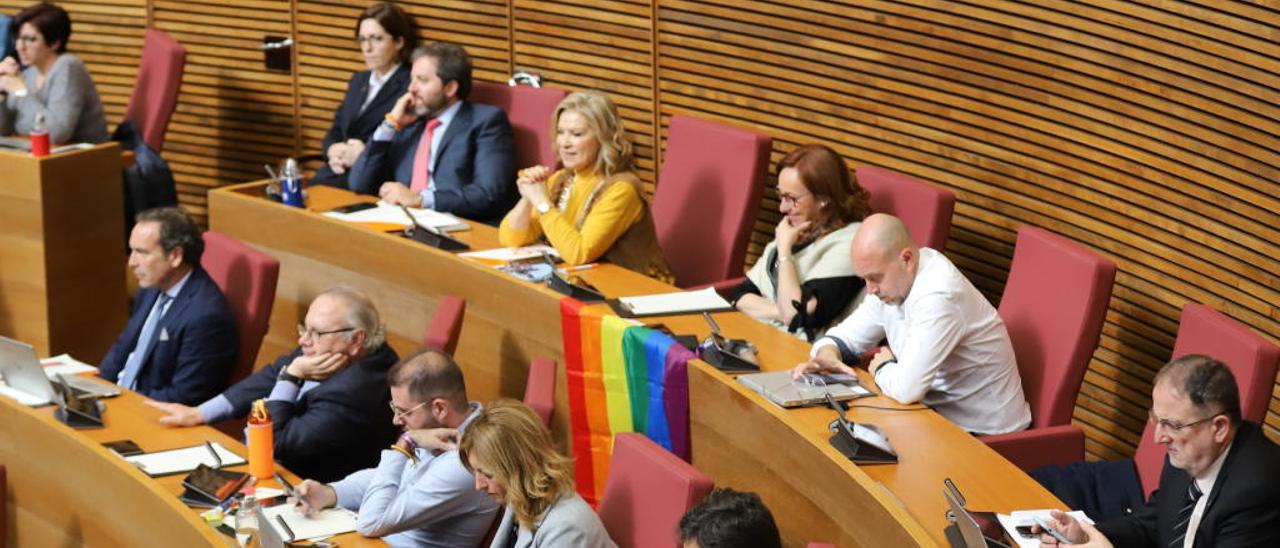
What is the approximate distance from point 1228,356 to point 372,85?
12.4 ft

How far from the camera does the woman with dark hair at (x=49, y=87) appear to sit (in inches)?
265

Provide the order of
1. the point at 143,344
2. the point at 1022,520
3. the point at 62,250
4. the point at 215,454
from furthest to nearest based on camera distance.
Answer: the point at 62,250 < the point at 143,344 < the point at 215,454 < the point at 1022,520

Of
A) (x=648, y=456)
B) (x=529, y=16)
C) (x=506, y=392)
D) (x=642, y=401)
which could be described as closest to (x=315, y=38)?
(x=529, y=16)

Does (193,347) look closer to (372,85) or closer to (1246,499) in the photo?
(372,85)

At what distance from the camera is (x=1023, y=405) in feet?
13.8

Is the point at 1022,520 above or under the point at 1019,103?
under

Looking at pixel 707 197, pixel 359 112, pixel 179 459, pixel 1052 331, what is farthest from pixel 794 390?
pixel 359 112

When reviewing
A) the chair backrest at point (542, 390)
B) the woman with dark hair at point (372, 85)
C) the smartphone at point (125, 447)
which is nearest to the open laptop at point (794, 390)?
the chair backrest at point (542, 390)

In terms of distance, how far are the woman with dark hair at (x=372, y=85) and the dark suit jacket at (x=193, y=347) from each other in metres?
1.45

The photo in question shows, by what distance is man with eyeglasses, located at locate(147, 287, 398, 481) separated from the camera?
4.34 meters

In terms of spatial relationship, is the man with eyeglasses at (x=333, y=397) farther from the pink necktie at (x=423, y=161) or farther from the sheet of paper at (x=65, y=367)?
the pink necktie at (x=423, y=161)

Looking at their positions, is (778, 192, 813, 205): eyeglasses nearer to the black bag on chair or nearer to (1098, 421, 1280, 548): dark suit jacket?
(1098, 421, 1280, 548): dark suit jacket

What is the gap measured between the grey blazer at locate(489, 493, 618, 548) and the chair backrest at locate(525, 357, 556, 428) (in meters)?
0.40

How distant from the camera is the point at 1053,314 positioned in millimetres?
4254
